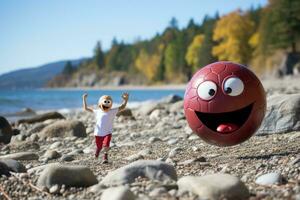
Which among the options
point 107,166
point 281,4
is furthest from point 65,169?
point 281,4

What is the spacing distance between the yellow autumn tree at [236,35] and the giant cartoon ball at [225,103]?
5587 cm

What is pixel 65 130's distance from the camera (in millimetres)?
12250

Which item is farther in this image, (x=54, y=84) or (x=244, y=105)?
(x=54, y=84)

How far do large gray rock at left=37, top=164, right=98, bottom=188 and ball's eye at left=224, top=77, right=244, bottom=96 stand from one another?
7.34 feet

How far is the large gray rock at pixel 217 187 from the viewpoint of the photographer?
171 inches

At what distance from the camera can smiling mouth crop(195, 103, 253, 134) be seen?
6.73m

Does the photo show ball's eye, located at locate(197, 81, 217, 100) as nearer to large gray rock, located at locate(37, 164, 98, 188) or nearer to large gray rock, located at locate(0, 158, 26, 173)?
large gray rock, located at locate(37, 164, 98, 188)

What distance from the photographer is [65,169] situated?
5367 millimetres

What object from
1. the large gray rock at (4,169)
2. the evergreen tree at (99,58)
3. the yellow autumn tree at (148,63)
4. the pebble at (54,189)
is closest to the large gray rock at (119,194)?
the pebble at (54,189)

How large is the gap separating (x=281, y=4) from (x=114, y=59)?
84459mm

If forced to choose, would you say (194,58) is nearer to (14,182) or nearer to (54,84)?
(14,182)

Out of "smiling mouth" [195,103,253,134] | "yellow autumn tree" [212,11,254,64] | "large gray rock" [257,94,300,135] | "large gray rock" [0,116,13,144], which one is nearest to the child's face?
"smiling mouth" [195,103,253,134]

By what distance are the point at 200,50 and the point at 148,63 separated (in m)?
35.8

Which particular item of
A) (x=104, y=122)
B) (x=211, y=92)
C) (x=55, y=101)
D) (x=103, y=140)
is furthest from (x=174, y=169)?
(x=55, y=101)
